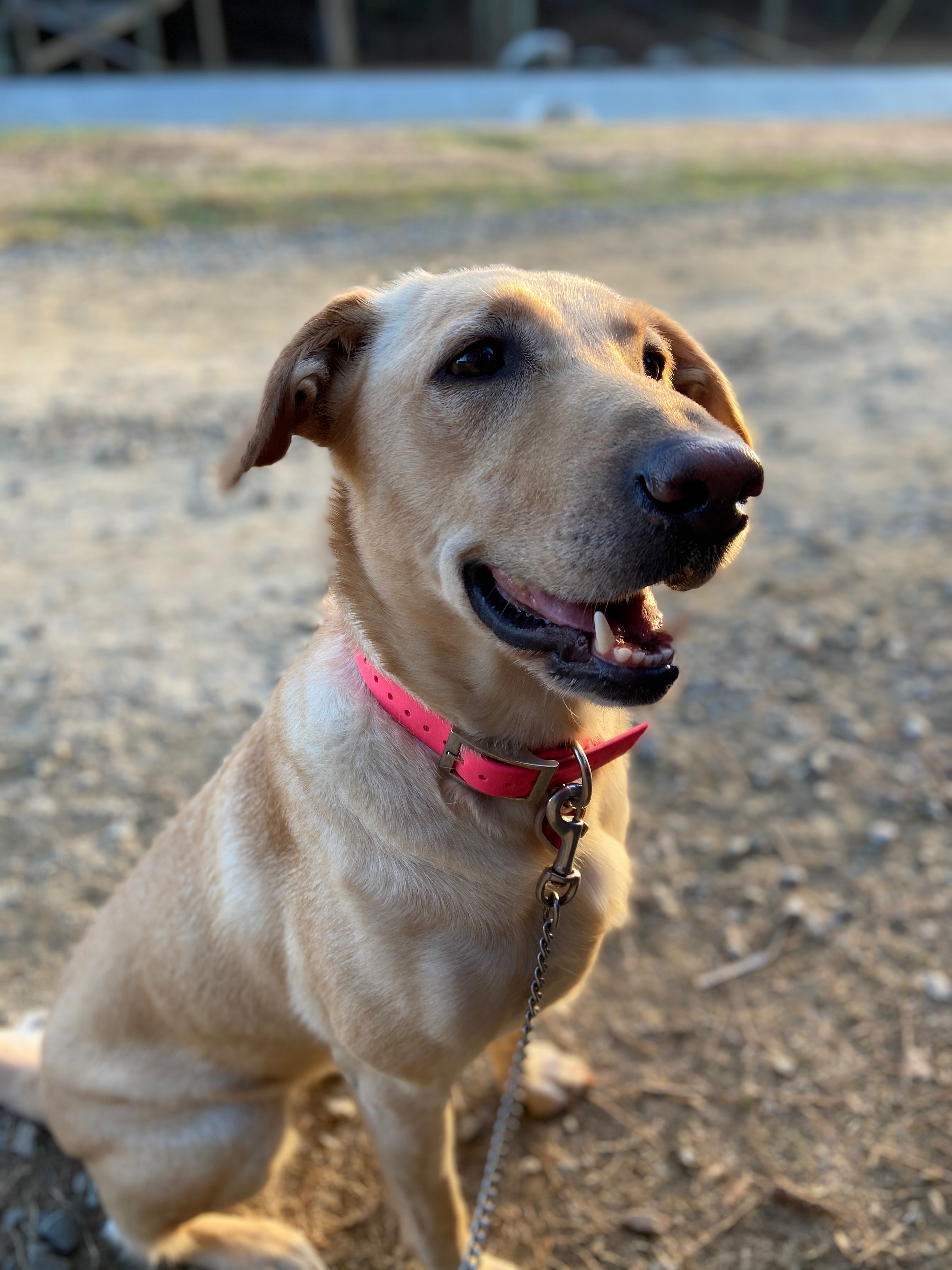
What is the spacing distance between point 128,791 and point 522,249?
723 centimetres

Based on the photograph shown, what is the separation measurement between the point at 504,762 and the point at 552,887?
27 cm

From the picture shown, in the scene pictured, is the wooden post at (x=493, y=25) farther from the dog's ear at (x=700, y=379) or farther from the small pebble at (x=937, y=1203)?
the small pebble at (x=937, y=1203)

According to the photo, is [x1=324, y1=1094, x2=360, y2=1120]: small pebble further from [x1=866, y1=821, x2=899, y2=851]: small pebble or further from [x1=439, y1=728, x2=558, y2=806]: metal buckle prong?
[x1=866, y1=821, x2=899, y2=851]: small pebble

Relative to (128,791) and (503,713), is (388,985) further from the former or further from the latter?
(128,791)

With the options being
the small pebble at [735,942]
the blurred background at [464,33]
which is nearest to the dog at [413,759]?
the small pebble at [735,942]

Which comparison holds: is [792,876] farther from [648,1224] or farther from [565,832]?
[565,832]

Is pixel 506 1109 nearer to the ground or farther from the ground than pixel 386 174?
farther from the ground

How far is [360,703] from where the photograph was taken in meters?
2.10

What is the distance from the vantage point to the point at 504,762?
1963 mm

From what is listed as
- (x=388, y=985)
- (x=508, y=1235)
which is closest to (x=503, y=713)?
(x=388, y=985)

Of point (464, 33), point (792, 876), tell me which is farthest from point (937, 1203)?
point (464, 33)

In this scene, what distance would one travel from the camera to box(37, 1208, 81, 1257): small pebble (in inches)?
98.3

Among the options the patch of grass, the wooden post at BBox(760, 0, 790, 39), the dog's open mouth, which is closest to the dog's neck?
the dog's open mouth

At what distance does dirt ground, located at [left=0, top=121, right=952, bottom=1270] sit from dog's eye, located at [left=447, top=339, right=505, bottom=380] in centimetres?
200
